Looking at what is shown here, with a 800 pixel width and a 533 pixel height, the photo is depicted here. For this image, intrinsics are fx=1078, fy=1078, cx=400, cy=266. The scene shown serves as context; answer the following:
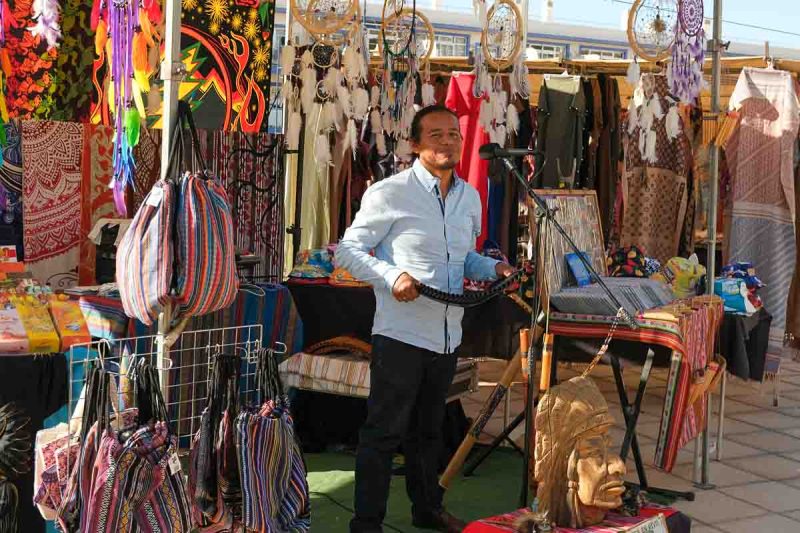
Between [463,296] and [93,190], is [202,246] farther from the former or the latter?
[93,190]

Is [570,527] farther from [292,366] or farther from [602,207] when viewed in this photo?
[602,207]

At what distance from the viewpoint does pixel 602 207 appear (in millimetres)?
7113

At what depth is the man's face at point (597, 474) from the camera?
3.15 m

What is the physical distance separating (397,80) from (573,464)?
3476mm

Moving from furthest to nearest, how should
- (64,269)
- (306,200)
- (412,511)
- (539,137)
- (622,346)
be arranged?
(539,137) → (306,200) → (64,269) → (622,346) → (412,511)

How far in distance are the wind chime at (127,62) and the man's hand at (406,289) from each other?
3.24 ft

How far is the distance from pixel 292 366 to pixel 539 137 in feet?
8.65

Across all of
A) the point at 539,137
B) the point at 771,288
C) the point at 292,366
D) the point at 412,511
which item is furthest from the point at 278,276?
the point at 771,288

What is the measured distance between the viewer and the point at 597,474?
3.15 m

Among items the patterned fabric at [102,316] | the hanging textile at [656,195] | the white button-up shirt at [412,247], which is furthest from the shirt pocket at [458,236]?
the hanging textile at [656,195]

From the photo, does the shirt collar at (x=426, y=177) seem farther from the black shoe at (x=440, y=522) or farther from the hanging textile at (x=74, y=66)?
the hanging textile at (x=74, y=66)

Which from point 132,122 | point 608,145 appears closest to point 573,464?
point 132,122

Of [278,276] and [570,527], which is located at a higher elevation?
[278,276]

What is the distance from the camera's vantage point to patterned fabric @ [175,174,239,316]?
2.99 m
